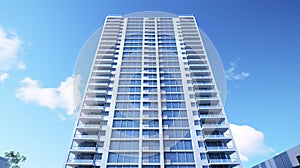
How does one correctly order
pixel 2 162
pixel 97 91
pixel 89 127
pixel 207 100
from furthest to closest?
pixel 97 91
pixel 207 100
pixel 89 127
pixel 2 162

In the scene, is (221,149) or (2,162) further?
(221,149)

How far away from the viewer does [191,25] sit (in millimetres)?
36938

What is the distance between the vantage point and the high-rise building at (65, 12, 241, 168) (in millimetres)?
19859

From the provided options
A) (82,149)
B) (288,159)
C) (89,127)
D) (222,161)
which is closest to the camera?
(288,159)

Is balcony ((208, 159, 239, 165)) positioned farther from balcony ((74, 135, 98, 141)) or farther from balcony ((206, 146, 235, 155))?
balcony ((74, 135, 98, 141))

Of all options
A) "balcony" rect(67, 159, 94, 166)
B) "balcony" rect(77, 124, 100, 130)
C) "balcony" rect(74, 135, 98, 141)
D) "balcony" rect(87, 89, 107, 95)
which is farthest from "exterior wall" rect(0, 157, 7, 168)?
"balcony" rect(87, 89, 107, 95)

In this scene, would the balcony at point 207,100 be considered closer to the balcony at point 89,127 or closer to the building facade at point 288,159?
the building facade at point 288,159

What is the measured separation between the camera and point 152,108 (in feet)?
78.1

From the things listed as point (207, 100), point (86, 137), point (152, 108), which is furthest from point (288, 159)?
point (86, 137)

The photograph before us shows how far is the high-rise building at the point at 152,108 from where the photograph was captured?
19859 millimetres

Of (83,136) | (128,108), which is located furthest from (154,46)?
(83,136)

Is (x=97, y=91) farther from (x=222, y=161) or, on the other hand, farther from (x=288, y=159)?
(x=288, y=159)

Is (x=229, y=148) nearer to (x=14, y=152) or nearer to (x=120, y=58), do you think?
(x=120, y=58)

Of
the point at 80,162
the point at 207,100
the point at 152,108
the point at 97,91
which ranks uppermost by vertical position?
the point at 97,91
